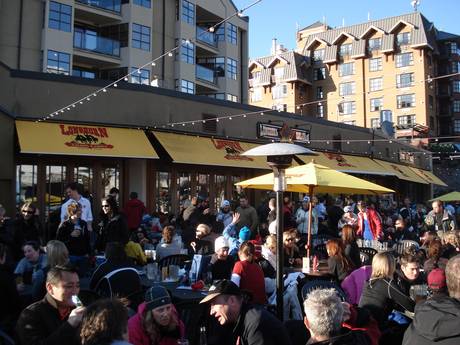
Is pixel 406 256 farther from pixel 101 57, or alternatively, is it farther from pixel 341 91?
pixel 341 91

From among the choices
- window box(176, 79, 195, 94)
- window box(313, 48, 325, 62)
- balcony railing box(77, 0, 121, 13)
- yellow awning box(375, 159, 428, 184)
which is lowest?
yellow awning box(375, 159, 428, 184)

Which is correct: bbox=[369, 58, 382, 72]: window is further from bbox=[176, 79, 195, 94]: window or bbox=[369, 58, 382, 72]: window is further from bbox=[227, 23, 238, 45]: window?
bbox=[176, 79, 195, 94]: window

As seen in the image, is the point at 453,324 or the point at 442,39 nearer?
the point at 453,324

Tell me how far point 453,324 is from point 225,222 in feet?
31.5

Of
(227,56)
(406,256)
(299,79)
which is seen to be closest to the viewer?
(406,256)

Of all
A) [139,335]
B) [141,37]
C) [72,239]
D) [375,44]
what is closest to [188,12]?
[141,37]

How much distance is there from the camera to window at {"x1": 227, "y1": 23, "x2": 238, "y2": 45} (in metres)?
36.6

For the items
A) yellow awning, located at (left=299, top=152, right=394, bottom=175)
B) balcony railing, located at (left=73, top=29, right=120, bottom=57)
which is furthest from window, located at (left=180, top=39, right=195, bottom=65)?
yellow awning, located at (left=299, top=152, right=394, bottom=175)

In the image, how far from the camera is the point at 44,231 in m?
13.7

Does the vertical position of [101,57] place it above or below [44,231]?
above

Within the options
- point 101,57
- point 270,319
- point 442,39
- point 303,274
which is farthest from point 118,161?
point 442,39

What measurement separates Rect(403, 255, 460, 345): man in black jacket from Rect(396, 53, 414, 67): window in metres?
58.7

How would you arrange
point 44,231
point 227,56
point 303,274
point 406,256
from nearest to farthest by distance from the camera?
point 406,256, point 303,274, point 44,231, point 227,56

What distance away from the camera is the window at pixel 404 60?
57.0 m
